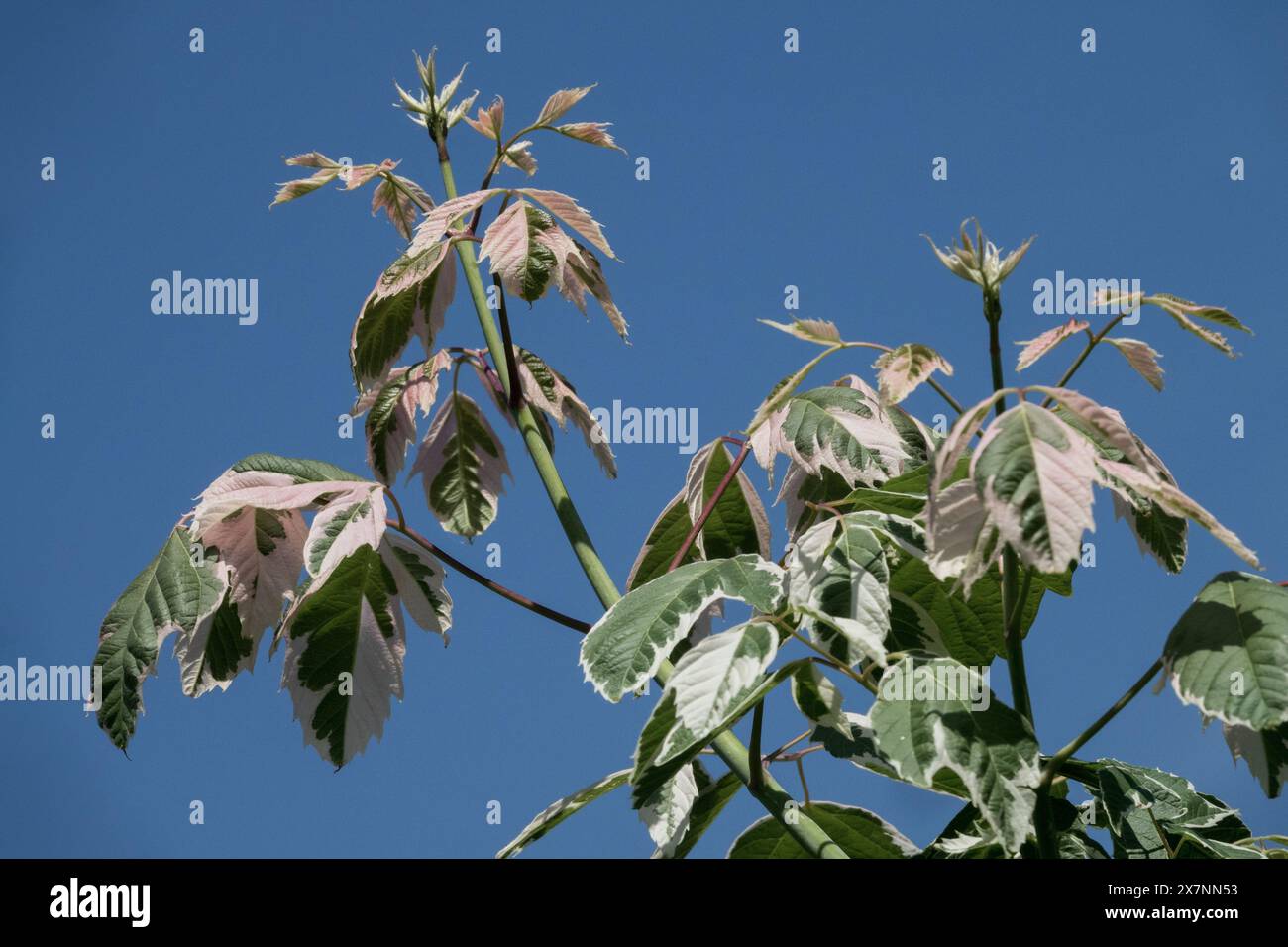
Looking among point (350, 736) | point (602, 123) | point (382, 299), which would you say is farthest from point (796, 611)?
point (602, 123)

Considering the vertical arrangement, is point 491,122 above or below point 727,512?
above

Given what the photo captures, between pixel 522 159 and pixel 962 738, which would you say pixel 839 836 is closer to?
pixel 962 738

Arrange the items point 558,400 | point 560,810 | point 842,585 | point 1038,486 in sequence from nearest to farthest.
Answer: point 1038,486
point 842,585
point 560,810
point 558,400

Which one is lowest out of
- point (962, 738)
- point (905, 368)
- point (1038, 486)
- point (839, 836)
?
point (839, 836)

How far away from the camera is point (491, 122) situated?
5.58ft

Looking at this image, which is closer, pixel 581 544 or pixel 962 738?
pixel 962 738

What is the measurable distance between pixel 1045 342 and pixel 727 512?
0.61m

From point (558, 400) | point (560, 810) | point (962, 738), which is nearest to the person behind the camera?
point (962, 738)

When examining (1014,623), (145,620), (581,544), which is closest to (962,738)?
(1014,623)

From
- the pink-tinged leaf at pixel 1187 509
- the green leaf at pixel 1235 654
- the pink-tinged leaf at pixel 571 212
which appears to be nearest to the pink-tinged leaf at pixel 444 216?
the pink-tinged leaf at pixel 571 212

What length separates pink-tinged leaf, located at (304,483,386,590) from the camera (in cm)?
140
